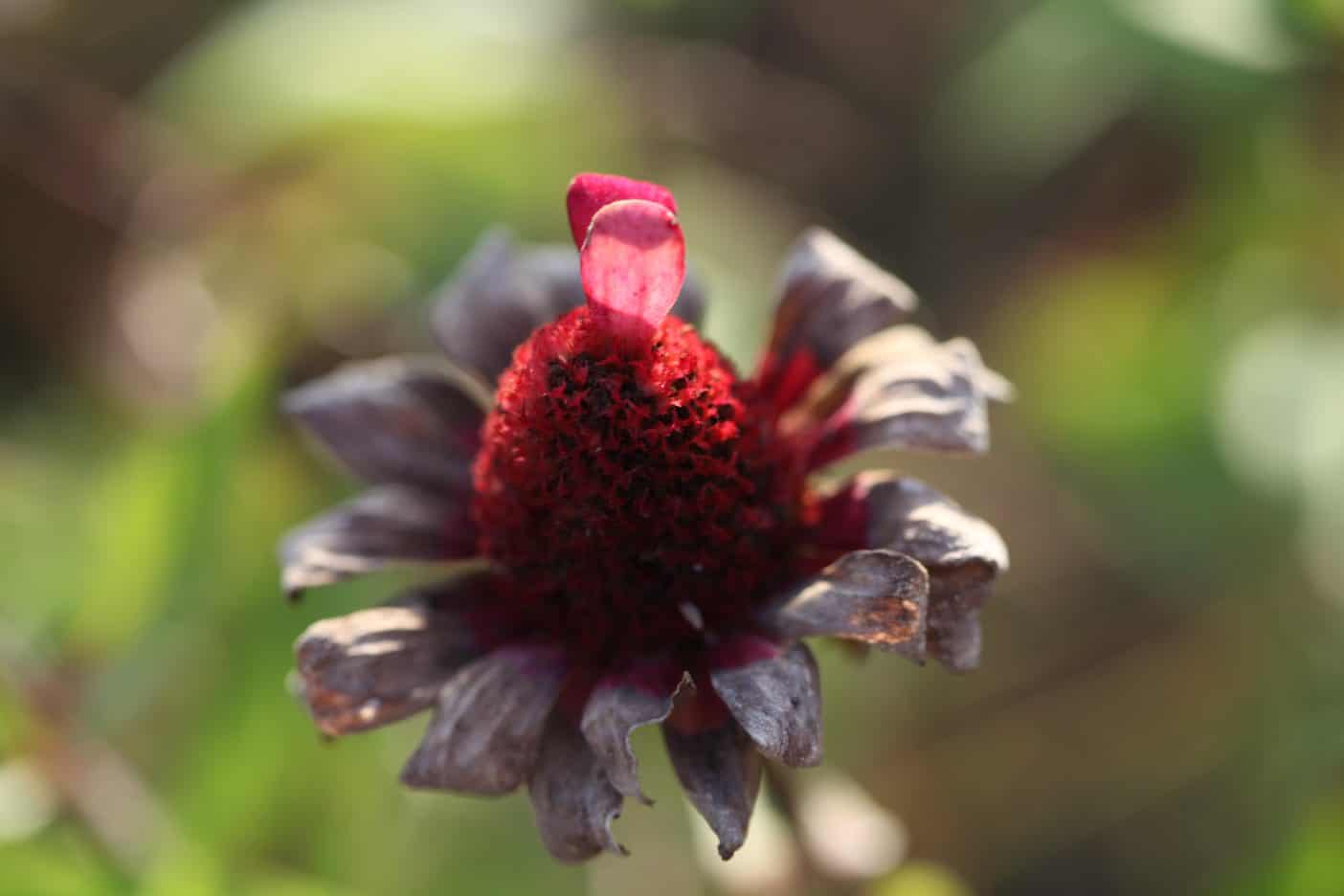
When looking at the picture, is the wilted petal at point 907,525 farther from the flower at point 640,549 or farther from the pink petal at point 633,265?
the pink petal at point 633,265

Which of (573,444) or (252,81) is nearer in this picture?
(573,444)

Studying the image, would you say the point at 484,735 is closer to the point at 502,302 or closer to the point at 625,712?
the point at 625,712

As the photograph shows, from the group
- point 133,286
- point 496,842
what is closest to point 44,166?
point 133,286

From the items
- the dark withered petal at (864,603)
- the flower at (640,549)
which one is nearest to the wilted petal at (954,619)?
the flower at (640,549)

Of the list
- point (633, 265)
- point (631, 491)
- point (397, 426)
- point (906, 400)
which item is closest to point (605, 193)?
point (633, 265)

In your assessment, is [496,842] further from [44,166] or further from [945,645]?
[44,166]

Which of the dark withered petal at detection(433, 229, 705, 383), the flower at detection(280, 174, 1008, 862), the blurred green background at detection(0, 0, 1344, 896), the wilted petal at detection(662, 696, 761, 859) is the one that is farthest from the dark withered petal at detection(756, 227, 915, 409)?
the blurred green background at detection(0, 0, 1344, 896)
